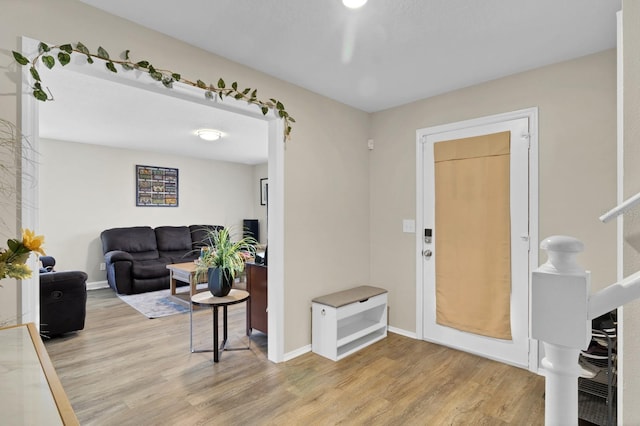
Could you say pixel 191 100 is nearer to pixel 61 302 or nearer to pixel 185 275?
pixel 61 302

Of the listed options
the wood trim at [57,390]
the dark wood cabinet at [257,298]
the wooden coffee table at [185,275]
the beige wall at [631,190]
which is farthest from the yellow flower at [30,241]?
the wooden coffee table at [185,275]

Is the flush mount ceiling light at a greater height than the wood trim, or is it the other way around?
the flush mount ceiling light

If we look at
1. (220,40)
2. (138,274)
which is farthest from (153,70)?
(138,274)

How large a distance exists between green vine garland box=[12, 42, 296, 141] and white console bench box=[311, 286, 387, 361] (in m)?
1.52

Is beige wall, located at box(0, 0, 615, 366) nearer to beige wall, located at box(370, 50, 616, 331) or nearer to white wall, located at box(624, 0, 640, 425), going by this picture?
beige wall, located at box(370, 50, 616, 331)

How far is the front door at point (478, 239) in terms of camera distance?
2744 mm

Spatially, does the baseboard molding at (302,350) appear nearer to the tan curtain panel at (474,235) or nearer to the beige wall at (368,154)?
the beige wall at (368,154)

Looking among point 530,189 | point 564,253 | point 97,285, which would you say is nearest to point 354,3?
point 564,253

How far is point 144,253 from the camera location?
5.78 metres

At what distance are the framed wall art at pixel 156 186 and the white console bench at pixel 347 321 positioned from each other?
4.49 m

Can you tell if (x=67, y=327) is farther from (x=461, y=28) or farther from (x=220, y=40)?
(x=461, y=28)

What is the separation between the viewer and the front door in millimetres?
2744

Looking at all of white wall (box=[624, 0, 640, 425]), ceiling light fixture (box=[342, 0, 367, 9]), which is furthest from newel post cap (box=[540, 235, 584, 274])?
ceiling light fixture (box=[342, 0, 367, 9])

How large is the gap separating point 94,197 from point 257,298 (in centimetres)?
405
